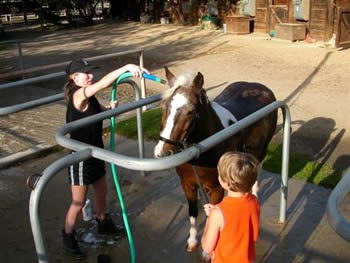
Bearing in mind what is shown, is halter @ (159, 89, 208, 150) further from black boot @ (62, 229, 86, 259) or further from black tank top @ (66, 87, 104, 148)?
black boot @ (62, 229, 86, 259)

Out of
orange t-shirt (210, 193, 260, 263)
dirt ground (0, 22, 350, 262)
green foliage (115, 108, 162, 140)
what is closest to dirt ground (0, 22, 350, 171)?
dirt ground (0, 22, 350, 262)

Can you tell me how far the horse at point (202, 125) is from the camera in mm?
2432

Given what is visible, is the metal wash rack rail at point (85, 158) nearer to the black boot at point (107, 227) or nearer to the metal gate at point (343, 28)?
the black boot at point (107, 227)

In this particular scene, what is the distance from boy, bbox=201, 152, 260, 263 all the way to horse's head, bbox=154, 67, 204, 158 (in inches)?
18.0

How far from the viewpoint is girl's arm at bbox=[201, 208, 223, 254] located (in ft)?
6.48

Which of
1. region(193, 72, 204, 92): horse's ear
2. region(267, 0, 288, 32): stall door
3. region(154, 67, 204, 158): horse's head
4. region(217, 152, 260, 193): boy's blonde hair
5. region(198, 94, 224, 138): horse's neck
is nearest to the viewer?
region(217, 152, 260, 193): boy's blonde hair

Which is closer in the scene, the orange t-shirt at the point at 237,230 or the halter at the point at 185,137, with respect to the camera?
the orange t-shirt at the point at 237,230

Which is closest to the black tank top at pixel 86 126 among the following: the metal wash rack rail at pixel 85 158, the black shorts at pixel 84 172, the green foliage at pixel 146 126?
the black shorts at pixel 84 172

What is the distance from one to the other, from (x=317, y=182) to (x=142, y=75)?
8.15ft

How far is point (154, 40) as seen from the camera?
651 inches

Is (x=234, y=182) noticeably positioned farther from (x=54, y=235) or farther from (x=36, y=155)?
(x=36, y=155)

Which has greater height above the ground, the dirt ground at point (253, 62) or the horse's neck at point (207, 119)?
the horse's neck at point (207, 119)

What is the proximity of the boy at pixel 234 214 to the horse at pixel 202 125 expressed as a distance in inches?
19.6

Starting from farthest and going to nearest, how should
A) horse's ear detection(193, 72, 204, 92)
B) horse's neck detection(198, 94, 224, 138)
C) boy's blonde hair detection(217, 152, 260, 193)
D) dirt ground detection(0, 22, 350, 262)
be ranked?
dirt ground detection(0, 22, 350, 262) → horse's neck detection(198, 94, 224, 138) → horse's ear detection(193, 72, 204, 92) → boy's blonde hair detection(217, 152, 260, 193)
